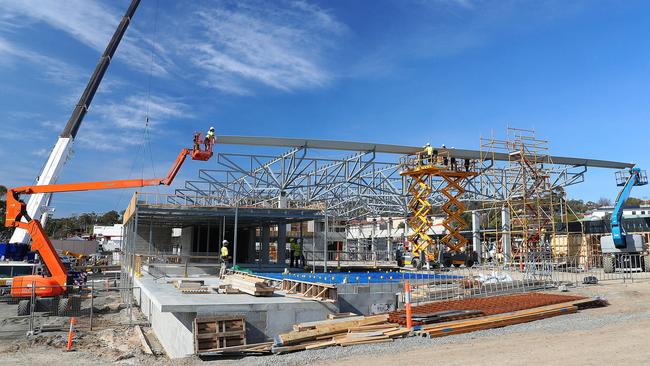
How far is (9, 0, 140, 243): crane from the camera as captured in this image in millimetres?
28953

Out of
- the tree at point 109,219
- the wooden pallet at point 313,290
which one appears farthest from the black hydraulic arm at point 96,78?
the tree at point 109,219

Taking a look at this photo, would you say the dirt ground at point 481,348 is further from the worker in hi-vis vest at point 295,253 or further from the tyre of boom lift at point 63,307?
the worker in hi-vis vest at point 295,253

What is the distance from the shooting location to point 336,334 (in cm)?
1309

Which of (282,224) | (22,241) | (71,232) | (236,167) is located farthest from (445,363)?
(71,232)

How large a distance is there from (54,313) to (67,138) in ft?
49.1

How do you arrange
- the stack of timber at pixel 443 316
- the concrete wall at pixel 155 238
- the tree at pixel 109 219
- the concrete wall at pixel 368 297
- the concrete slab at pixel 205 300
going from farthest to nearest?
the tree at pixel 109 219 → the concrete wall at pixel 155 238 → the concrete wall at pixel 368 297 → the stack of timber at pixel 443 316 → the concrete slab at pixel 205 300

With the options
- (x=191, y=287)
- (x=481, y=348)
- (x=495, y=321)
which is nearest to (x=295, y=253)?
(x=191, y=287)

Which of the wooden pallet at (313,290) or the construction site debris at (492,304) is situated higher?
the wooden pallet at (313,290)

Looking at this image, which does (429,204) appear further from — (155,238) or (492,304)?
(155,238)

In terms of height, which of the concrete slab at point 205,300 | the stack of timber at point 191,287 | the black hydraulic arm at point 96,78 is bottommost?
the concrete slab at point 205,300

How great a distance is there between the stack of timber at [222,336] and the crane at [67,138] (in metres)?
20.4

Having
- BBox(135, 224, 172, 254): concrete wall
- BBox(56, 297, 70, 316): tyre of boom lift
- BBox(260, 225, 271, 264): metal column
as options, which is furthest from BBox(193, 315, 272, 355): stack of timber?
BBox(135, 224, 172, 254): concrete wall

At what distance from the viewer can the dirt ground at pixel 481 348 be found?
9984 millimetres

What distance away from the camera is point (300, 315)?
14.7 m
